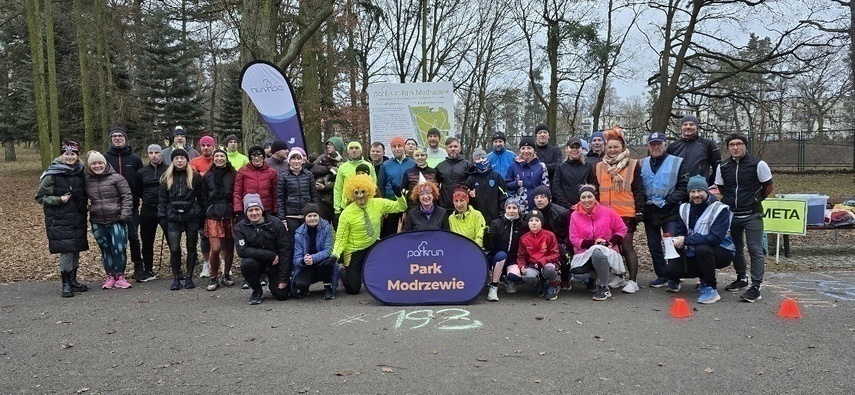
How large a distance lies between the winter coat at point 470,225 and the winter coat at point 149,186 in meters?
3.96

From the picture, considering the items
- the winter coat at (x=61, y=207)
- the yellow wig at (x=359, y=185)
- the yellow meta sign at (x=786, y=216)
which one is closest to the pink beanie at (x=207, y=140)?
the winter coat at (x=61, y=207)

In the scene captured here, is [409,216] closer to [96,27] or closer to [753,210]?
[753,210]

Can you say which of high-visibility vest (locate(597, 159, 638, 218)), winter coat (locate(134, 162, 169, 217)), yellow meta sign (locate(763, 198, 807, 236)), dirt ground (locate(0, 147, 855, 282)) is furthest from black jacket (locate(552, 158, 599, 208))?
winter coat (locate(134, 162, 169, 217))

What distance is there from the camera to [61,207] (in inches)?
265

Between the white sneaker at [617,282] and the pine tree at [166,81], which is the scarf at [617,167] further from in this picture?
the pine tree at [166,81]

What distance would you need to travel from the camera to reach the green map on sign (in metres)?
10.8

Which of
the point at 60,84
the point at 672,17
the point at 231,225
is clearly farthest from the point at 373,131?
the point at 60,84

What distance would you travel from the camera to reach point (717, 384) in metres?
3.82

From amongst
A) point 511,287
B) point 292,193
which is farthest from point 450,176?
point 292,193

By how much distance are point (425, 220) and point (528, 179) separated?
1415 millimetres

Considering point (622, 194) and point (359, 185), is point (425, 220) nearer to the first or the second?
point (359, 185)

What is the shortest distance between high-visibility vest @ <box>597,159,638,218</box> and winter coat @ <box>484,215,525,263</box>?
1.16 meters

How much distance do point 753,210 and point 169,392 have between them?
Result: 6.12 m

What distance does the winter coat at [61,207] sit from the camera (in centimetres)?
664
